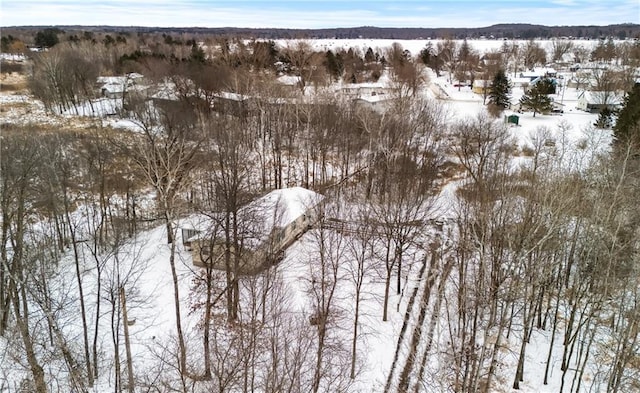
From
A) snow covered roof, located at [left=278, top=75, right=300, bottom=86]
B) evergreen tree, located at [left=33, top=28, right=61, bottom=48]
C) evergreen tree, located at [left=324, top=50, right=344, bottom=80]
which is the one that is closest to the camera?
snow covered roof, located at [left=278, top=75, right=300, bottom=86]

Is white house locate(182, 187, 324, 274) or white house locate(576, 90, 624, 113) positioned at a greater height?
white house locate(576, 90, 624, 113)

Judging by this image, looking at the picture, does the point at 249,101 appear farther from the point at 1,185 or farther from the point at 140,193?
the point at 1,185

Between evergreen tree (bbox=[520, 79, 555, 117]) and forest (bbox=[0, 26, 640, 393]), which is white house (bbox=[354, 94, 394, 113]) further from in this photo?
evergreen tree (bbox=[520, 79, 555, 117])

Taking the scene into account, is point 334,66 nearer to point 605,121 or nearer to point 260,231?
point 605,121

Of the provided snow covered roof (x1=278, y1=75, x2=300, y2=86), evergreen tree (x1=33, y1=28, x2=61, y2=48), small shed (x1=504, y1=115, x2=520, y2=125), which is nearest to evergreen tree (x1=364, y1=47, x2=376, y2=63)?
snow covered roof (x1=278, y1=75, x2=300, y2=86)

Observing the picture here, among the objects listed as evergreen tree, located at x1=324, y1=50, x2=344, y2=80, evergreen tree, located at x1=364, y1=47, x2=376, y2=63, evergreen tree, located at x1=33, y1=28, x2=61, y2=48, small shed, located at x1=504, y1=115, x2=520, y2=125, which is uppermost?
evergreen tree, located at x1=33, y1=28, x2=61, y2=48

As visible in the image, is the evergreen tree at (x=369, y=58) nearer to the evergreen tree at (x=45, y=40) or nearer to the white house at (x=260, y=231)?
the evergreen tree at (x=45, y=40)

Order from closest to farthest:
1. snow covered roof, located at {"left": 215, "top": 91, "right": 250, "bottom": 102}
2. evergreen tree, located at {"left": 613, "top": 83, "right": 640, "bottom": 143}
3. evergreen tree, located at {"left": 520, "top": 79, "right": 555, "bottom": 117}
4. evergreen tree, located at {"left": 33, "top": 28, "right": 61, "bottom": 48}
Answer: evergreen tree, located at {"left": 613, "top": 83, "right": 640, "bottom": 143}, snow covered roof, located at {"left": 215, "top": 91, "right": 250, "bottom": 102}, evergreen tree, located at {"left": 520, "top": 79, "right": 555, "bottom": 117}, evergreen tree, located at {"left": 33, "top": 28, "right": 61, "bottom": 48}

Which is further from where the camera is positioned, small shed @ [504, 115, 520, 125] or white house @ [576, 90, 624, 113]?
white house @ [576, 90, 624, 113]
